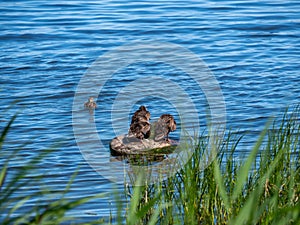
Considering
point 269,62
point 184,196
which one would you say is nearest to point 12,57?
point 269,62

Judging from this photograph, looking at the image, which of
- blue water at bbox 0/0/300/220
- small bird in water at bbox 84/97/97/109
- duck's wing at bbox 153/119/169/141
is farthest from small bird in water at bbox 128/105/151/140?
small bird in water at bbox 84/97/97/109

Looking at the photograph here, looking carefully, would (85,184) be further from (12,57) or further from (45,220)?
(12,57)

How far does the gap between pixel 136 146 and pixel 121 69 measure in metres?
4.70

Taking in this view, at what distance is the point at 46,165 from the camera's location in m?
8.86

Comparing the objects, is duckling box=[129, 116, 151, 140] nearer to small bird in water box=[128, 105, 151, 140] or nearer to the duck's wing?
small bird in water box=[128, 105, 151, 140]

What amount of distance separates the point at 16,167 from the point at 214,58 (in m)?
6.94

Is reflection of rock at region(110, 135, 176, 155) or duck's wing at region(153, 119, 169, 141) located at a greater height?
duck's wing at region(153, 119, 169, 141)

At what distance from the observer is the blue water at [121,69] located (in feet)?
Result: 32.6

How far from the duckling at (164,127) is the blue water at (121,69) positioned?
70 cm

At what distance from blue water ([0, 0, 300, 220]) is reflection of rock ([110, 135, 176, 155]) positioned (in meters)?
0.19

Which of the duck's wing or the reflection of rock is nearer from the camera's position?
the reflection of rock

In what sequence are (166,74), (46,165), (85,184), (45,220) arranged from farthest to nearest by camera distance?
(166,74)
(46,165)
(85,184)
(45,220)

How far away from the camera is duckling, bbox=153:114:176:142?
9.73m

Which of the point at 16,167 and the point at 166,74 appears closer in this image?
the point at 16,167
